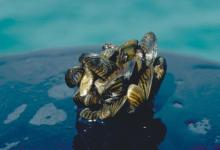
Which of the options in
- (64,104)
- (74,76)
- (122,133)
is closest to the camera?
(122,133)

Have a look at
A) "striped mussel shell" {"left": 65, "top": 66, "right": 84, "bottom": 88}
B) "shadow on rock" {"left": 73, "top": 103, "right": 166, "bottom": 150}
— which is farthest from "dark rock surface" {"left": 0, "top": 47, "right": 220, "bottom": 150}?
"striped mussel shell" {"left": 65, "top": 66, "right": 84, "bottom": 88}

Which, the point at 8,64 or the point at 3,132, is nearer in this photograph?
the point at 3,132

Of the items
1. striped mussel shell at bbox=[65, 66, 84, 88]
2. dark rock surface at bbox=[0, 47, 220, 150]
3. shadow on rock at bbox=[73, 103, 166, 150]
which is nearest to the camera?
shadow on rock at bbox=[73, 103, 166, 150]

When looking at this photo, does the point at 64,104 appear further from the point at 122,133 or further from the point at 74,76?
the point at 122,133

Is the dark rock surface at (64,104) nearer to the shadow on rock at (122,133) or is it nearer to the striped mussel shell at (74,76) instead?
the shadow on rock at (122,133)

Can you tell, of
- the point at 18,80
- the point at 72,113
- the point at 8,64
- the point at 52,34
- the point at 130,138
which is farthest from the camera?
the point at 52,34

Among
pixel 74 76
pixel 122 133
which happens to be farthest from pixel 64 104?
pixel 122 133

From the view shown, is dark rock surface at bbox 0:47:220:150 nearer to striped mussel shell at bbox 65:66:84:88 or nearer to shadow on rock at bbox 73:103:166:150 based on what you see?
shadow on rock at bbox 73:103:166:150

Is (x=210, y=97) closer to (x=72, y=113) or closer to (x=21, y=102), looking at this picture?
(x=72, y=113)

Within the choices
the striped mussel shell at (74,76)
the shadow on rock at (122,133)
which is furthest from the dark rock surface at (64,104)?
the striped mussel shell at (74,76)

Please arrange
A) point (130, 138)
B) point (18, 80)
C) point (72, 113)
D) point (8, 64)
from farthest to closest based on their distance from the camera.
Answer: point (8, 64)
point (18, 80)
point (72, 113)
point (130, 138)

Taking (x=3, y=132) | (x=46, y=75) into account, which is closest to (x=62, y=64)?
(x=46, y=75)
